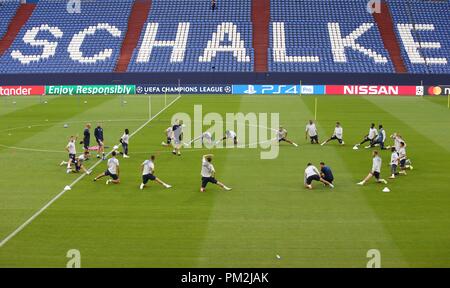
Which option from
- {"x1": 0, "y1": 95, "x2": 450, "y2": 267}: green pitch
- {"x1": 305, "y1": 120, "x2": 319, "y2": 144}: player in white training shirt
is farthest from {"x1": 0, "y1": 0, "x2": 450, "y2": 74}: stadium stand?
{"x1": 305, "y1": 120, "x2": 319, "y2": 144}: player in white training shirt

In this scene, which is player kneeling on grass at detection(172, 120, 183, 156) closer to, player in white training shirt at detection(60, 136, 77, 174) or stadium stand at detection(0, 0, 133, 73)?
player in white training shirt at detection(60, 136, 77, 174)

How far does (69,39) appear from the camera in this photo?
259 ft

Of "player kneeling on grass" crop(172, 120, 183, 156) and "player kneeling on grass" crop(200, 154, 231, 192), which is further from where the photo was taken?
"player kneeling on grass" crop(172, 120, 183, 156)

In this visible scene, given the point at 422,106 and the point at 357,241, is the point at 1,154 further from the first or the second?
the point at 422,106

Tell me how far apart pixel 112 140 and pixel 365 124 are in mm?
17181

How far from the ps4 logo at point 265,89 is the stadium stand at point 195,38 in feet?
19.3

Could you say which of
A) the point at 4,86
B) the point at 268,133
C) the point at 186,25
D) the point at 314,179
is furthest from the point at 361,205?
the point at 186,25

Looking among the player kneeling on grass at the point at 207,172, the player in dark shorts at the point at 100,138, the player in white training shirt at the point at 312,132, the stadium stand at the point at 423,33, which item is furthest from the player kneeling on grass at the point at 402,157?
the stadium stand at the point at 423,33

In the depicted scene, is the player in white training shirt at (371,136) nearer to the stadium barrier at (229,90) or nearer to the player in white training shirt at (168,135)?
the player in white training shirt at (168,135)

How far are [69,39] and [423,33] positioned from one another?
40.9m

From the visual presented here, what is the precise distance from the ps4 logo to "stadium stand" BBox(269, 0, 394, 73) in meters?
5.67

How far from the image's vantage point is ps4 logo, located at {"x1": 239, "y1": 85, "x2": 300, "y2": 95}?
6575cm

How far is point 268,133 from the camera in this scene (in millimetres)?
41125

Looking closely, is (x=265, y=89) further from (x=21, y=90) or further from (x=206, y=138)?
(x=206, y=138)
